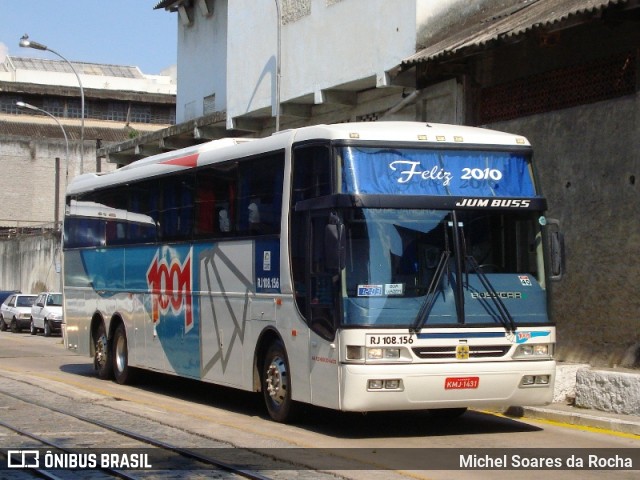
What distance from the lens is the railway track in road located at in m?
9.58

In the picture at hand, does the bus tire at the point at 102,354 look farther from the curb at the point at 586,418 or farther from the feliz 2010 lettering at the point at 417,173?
the feliz 2010 lettering at the point at 417,173

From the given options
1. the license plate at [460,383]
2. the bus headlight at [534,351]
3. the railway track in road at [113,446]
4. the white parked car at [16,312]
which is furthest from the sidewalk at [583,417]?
the white parked car at [16,312]

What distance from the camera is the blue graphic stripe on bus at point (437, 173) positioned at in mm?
11797

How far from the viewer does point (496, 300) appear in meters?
11.9

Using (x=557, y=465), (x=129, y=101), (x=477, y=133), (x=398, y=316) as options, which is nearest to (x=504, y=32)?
(x=477, y=133)

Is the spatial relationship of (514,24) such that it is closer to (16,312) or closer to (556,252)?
(556,252)

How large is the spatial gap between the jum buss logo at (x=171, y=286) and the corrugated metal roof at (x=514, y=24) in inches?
228

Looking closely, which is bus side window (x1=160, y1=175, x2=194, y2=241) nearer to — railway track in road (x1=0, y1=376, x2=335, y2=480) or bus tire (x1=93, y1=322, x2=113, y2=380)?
railway track in road (x1=0, y1=376, x2=335, y2=480)

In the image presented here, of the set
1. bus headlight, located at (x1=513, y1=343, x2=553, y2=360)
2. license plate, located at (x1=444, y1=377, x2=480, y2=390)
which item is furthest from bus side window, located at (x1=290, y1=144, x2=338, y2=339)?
bus headlight, located at (x1=513, y1=343, x2=553, y2=360)

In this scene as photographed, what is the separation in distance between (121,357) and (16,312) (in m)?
25.1

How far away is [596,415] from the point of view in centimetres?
1320

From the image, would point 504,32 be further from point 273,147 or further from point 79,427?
point 79,427

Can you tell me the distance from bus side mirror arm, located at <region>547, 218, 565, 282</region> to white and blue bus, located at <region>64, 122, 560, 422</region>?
0.03 m

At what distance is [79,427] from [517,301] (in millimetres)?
5021
